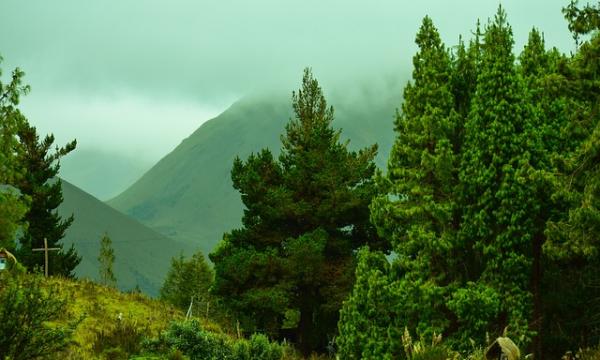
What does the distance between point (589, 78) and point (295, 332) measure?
23477 millimetres

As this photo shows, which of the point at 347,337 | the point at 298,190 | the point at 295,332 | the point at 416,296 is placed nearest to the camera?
the point at 416,296

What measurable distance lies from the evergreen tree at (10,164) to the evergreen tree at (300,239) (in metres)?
11.8

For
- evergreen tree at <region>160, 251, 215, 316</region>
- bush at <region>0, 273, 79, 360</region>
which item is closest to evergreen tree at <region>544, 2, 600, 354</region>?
bush at <region>0, 273, 79, 360</region>

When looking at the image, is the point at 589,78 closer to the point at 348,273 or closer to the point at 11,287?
the point at 11,287

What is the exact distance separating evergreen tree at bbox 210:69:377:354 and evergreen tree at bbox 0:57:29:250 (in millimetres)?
11768

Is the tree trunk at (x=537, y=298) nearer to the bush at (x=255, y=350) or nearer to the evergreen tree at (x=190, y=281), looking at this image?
the bush at (x=255, y=350)

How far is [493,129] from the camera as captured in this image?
64.3 ft

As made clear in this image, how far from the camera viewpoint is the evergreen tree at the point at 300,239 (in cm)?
3072

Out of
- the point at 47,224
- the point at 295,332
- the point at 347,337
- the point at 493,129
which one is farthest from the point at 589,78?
the point at 47,224

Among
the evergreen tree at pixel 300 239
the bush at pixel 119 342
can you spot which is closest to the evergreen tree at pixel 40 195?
the evergreen tree at pixel 300 239

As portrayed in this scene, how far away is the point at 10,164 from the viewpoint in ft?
71.8

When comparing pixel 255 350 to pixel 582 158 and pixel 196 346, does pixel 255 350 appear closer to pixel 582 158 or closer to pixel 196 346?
pixel 196 346

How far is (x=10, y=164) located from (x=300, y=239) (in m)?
13.2

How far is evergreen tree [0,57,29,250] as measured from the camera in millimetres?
20938
